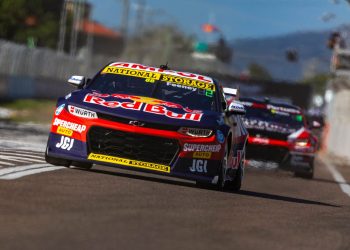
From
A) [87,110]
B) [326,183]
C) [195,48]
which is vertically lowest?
[195,48]

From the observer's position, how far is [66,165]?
13039 mm

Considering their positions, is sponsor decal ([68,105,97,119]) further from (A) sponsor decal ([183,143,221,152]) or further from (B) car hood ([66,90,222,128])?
(A) sponsor decal ([183,143,221,152])

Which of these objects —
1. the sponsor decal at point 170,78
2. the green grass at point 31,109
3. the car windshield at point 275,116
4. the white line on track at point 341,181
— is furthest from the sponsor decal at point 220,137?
the green grass at point 31,109

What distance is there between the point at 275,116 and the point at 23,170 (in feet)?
31.8

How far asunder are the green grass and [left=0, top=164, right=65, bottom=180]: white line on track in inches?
974

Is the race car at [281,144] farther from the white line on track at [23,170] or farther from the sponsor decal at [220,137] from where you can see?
the sponsor decal at [220,137]

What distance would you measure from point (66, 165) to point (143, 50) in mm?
82274

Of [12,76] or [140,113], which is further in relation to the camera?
[12,76]

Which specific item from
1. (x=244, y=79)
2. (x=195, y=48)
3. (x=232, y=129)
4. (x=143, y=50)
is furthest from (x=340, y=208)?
(x=195, y=48)

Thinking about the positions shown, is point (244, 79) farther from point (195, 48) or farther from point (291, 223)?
point (291, 223)

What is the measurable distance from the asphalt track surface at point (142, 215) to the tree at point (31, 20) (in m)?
21.4

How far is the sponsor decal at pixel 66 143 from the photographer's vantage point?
12.1m

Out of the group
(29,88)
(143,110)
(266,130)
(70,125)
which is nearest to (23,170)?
(70,125)

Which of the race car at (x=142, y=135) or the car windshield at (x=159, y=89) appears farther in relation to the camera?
the car windshield at (x=159, y=89)
